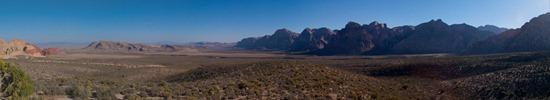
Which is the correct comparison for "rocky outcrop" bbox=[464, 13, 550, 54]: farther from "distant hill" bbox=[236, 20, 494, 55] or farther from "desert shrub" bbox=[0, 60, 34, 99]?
"desert shrub" bbox=[0, 60, 34, 99]

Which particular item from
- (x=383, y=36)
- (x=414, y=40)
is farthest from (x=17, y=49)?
(x=383, y=36)

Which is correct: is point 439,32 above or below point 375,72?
above

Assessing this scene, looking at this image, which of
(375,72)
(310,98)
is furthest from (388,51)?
(310,98)

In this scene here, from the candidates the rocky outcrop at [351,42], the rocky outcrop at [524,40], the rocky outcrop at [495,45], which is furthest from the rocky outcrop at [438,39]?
the rocky outcrop at [524,40]

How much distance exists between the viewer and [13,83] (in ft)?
46.3

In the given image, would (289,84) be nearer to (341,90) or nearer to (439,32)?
(341,90)

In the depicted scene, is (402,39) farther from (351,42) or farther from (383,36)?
(351,42)

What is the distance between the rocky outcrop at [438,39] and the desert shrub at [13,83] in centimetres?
12302

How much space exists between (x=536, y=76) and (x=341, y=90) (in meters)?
12.4

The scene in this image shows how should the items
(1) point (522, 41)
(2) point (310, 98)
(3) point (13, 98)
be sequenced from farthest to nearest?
(1) point (522, 41) → (2) point (310, 98) → (3) point (13, 98)

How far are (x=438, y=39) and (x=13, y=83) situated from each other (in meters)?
136

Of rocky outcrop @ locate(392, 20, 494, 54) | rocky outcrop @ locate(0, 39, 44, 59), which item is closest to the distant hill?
rocky outcrop @ locate(392, 20, 494, 54)

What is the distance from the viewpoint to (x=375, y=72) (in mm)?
41188

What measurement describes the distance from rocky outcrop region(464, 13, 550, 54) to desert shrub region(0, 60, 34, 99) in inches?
3593
